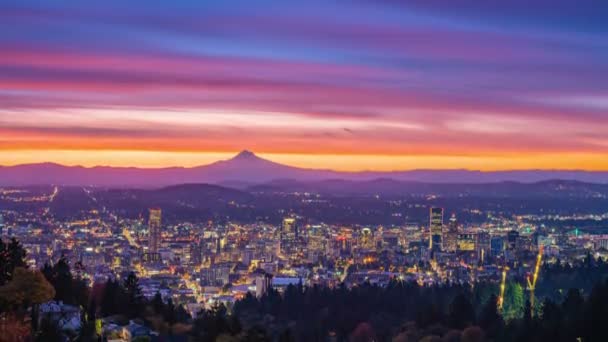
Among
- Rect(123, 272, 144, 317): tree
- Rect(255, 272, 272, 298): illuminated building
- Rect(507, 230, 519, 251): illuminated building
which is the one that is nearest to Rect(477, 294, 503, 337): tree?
Rect(123, 272, 144, 317): tree

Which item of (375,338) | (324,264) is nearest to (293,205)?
(324,264)

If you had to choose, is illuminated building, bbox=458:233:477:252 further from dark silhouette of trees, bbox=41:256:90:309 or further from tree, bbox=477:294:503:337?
dark silhouette of trees, bbox=41:256:90:309

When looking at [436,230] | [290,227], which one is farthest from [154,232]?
[436,230]

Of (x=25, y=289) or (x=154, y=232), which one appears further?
(x=154, y=232)

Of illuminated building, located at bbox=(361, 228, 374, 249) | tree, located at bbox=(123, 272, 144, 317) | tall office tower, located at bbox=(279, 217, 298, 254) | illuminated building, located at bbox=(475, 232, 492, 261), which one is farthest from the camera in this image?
illuminated building, located at bbox=(361, 228, 374, 249)

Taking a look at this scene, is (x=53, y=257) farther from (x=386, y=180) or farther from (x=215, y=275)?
(x=386, y=180)

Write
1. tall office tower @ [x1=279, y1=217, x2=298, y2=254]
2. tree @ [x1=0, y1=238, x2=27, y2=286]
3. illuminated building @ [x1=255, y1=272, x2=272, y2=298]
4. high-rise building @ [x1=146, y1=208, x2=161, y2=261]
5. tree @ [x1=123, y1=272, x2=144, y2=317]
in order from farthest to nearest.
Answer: tall office tower @ [x1=279, y1=217, x2=298, y2=254]
high-rise building @ [x1=146, y1=208, x2=161, y2=261]
illuminated building @ [x1=255, y1=272, x2=272, y2=298]
tree @ [x1=123, y1=272, x2=144, y2=317]
tree @ [x1=0, y1=238, x2=27, y2=286]

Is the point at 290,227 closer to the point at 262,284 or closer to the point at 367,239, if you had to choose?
the point at 367,239

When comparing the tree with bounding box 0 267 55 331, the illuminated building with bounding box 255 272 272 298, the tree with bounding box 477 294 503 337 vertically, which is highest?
the tree with bounding box 0 267 55 331
